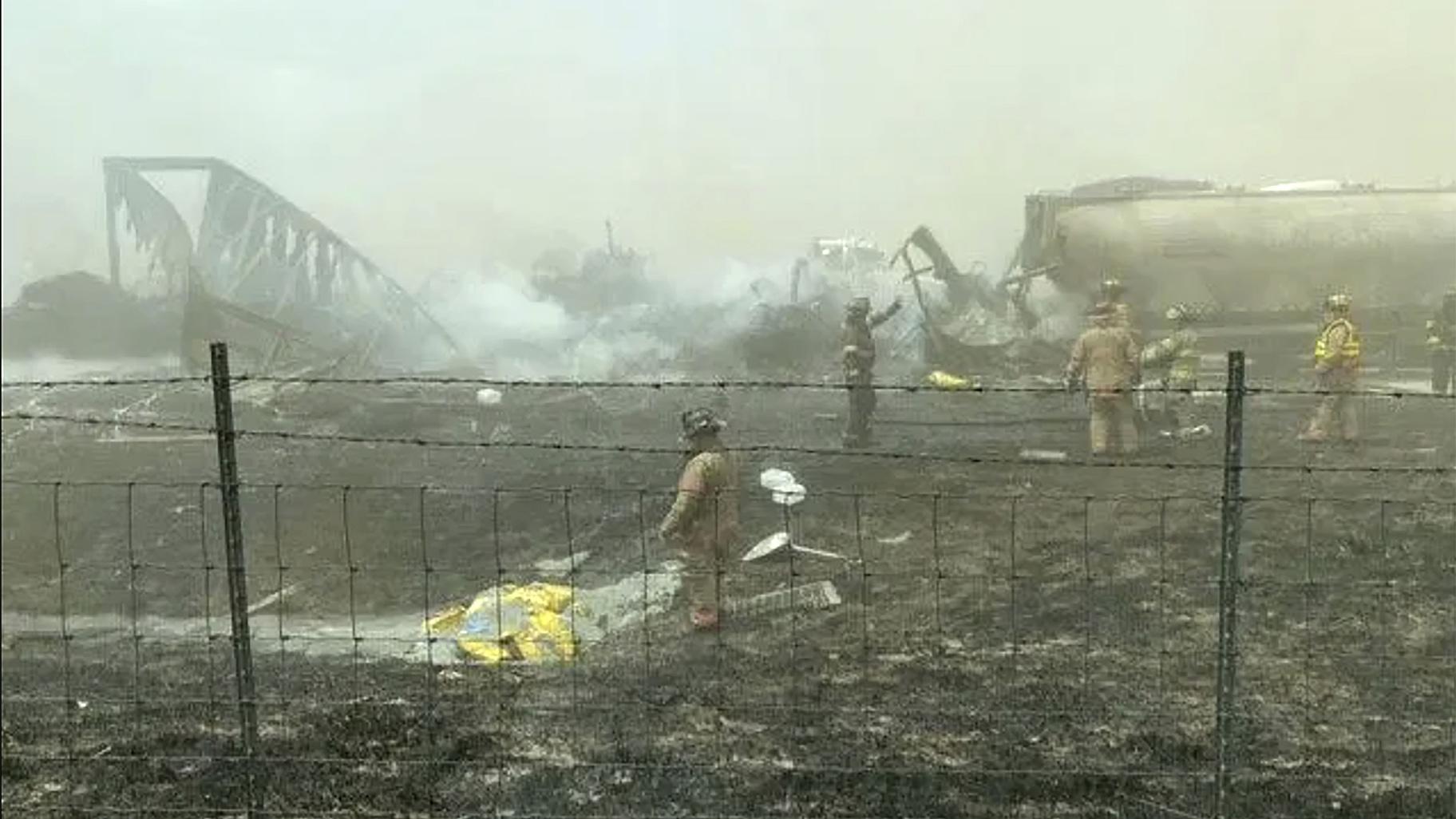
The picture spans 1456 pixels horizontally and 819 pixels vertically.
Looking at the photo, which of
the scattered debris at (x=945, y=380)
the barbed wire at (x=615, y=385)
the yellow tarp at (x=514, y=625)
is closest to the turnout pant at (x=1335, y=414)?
the barbed wire at (x=615, y=385)

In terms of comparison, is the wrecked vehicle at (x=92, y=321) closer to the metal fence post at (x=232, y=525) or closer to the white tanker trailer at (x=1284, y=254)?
the metal fence post at (x=232, y=525)

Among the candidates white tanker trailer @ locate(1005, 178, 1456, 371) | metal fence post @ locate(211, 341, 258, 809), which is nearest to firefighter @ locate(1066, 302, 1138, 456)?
white tanker trailer @ locate(1005, 178, 1456, 371)

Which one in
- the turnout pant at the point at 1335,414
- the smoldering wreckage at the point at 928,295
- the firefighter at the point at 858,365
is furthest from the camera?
the smoldering wreckage at the point at 928,295

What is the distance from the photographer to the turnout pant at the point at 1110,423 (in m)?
10.1

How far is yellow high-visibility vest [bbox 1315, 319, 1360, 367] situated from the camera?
9.98m

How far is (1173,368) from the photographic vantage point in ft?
36.9

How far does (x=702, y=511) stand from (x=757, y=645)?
82cm

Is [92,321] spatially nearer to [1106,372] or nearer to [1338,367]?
[1106,372]

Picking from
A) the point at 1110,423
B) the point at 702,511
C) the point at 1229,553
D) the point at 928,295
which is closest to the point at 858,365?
the point at 1110,423

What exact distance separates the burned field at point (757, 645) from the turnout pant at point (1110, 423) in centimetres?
20

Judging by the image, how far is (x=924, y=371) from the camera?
1475 centimetres

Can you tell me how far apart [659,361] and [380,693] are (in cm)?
1007

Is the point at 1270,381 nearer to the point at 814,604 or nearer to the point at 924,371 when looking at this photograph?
the point at 924,371

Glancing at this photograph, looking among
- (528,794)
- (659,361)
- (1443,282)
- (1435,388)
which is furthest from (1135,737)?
(1443,282)
